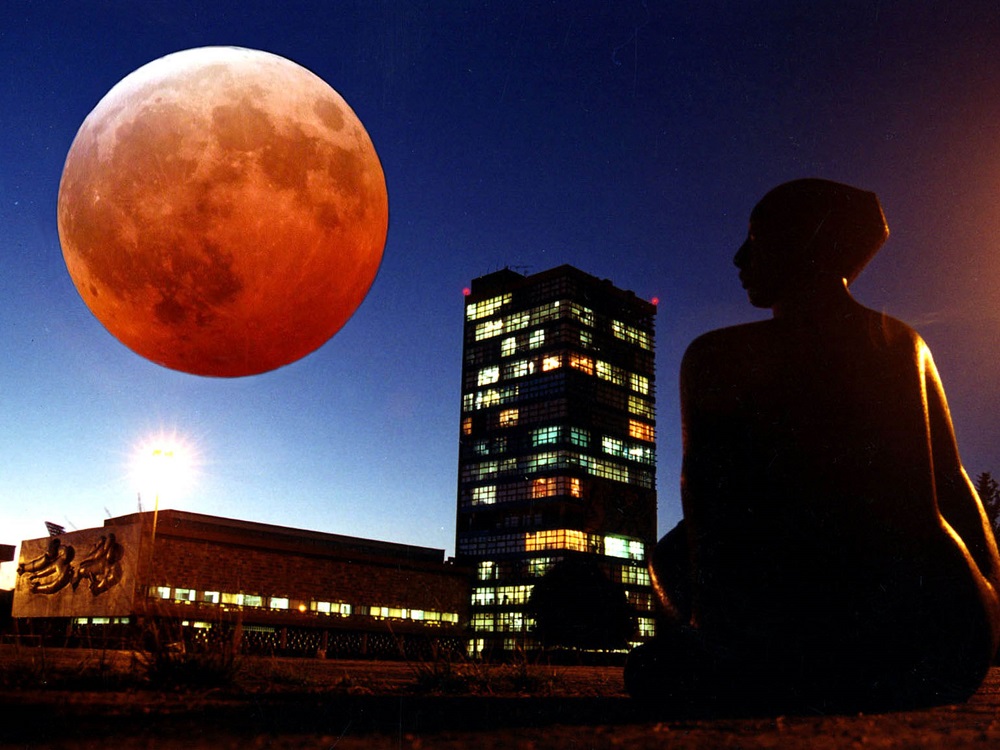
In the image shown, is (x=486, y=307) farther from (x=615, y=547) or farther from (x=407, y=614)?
(x=407, y=614)

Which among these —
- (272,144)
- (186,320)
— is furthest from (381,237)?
(186,320)

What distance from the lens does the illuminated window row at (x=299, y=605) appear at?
189 feet

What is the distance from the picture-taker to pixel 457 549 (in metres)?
99.9

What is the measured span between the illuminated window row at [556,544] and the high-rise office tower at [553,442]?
144 mm

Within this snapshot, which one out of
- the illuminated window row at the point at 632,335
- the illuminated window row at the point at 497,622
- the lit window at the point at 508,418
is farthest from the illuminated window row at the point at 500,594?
the illuminated window row at the point at 632,335

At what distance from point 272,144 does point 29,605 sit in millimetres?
70507

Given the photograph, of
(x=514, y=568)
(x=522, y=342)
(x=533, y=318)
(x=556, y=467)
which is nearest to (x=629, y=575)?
(x=514, y=568)

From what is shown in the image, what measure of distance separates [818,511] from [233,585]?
59.2 m

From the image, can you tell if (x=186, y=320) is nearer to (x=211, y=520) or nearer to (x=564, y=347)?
(x=211, y=520)

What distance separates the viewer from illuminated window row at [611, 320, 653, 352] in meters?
102

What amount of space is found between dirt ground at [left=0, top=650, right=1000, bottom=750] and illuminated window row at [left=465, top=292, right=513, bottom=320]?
98766 millimetres

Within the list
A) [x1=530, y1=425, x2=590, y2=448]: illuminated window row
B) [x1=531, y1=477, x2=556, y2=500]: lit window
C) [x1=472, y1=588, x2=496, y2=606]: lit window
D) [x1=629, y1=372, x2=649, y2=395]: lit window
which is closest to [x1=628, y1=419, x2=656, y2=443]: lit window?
[x1=629, y1=372, x2=649, y2=395]: lit window

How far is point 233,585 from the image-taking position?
196ft

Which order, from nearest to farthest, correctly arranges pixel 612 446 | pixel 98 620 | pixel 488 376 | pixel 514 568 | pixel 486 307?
pixel 98 620 < pixel 514 568 < pixel 612 446 < pixel 488 376 < pixel 486 307
